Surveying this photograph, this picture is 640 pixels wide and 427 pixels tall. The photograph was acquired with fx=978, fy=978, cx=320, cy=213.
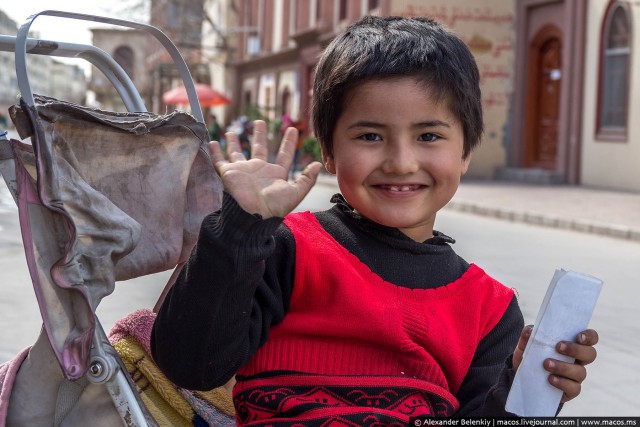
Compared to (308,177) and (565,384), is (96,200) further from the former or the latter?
(565,384)

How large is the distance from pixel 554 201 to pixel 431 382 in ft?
42.4

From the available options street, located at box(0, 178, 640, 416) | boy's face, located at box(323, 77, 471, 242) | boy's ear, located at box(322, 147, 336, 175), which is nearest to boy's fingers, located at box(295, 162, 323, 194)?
boy's face, located at box(323, 77, 471, 242)

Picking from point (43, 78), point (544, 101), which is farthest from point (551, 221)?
point (43, 78)

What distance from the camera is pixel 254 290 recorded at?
1.75m

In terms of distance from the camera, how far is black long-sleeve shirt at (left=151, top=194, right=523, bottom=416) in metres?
1.69

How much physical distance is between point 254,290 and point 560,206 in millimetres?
12308

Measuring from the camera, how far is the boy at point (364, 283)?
1.75 metres

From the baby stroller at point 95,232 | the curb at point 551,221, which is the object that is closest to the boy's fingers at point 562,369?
the baby stroller at point 95,232

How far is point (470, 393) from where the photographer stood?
2.03 metres

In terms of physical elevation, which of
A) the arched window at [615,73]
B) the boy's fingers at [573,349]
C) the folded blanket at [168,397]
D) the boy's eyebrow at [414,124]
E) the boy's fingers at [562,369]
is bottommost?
the folded blanket at [168,397]

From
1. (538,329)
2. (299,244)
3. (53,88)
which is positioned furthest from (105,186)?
(53,88)

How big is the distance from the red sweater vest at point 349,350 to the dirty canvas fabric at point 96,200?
351mm

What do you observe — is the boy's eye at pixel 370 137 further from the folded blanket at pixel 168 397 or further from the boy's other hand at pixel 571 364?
the folded blanket at pixel 168 397

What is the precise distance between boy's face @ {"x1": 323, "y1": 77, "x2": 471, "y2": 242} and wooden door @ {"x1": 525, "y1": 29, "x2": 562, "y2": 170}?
18.6m
